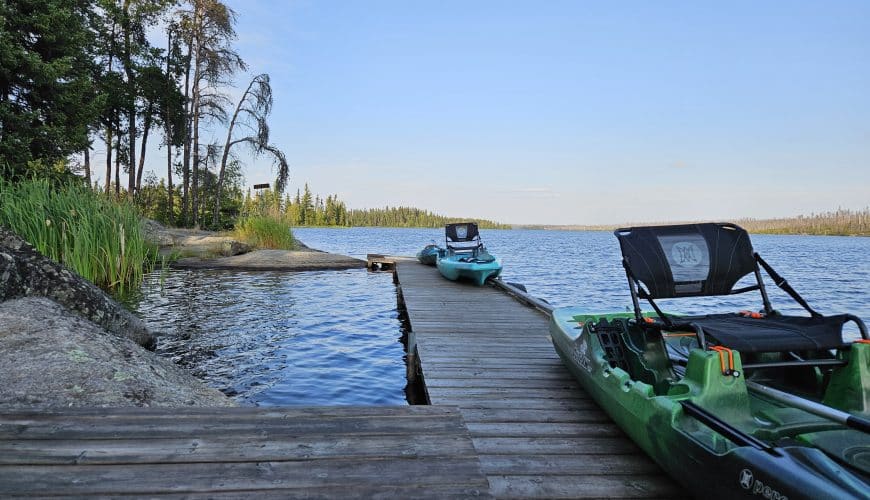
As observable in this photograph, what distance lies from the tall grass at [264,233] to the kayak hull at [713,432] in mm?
19824

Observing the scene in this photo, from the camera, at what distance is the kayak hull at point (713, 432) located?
1854mm

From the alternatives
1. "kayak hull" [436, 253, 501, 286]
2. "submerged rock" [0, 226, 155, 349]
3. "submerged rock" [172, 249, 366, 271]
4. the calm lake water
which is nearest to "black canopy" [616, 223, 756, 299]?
the calm lake water

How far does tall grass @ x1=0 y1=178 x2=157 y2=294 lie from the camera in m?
7.62

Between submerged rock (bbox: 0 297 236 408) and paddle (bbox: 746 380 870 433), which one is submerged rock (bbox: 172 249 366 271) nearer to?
submerged rock (bbox: 0 297 236 408)

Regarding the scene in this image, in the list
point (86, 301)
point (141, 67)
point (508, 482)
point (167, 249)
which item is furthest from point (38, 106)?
point (508, 482)

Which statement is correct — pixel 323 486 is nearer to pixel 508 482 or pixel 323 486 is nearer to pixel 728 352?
pixel 508 482

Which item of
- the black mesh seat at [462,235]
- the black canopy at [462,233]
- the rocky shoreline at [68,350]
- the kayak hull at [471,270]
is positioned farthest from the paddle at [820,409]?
the black canopy at [462,233]

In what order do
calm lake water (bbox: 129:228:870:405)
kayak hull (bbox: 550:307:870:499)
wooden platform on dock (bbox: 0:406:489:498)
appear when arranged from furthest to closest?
1. calm lake water (bbox: 129:228:870:405)
2. wooden platform on dock (bbox: 0:406:489:498)
3. kayak hull (bbox: 550:307:870:499)

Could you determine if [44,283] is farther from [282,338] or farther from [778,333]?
[778,333]

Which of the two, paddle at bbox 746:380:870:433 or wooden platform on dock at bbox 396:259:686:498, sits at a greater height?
paddle at bbox 746:380:870:433

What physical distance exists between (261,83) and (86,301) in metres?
22.9

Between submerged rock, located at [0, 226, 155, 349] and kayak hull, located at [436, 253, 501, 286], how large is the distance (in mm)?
7763

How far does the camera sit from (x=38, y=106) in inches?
647

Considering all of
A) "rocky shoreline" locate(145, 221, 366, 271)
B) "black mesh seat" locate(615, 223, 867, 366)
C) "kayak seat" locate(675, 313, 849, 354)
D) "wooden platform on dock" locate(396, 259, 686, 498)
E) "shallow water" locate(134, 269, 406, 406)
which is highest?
"black mesh seat" locate(615, 223, 867, 366)
